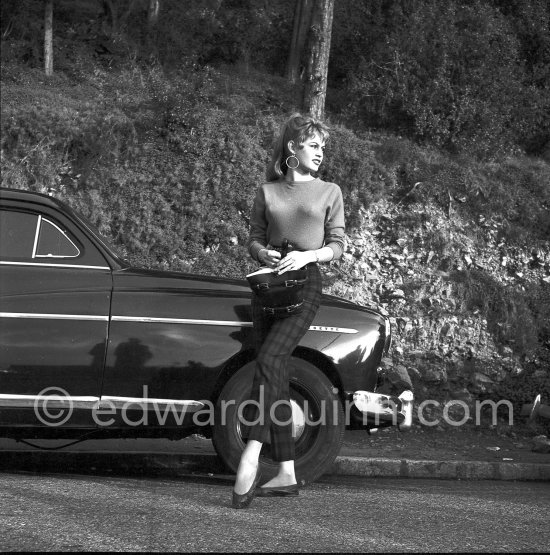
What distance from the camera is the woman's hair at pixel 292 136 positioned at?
5754mm

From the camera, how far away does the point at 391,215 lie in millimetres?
13906

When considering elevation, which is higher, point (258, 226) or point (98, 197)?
point (258, 226)

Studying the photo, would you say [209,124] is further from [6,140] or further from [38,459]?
[38,459]

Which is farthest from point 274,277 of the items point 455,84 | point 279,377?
point 455,84

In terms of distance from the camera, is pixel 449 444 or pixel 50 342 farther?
pixel 449 444

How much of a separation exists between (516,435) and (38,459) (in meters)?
4.80

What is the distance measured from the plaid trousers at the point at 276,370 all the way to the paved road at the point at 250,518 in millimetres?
370

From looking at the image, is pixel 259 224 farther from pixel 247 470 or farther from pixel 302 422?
pixel 247 470

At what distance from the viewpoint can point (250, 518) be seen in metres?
5.00

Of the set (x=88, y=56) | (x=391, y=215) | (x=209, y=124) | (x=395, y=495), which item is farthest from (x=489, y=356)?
(x=88, y=56)

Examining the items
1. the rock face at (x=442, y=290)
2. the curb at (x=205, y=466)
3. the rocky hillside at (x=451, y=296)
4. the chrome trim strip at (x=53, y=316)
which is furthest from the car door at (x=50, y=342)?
the rock face at (x=442, y=290)

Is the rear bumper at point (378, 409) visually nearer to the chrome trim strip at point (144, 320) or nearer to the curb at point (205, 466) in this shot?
the chrome trim strip at point (144, 320)

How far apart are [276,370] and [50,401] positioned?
1485 millimetres

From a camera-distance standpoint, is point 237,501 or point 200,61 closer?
point 237,501
